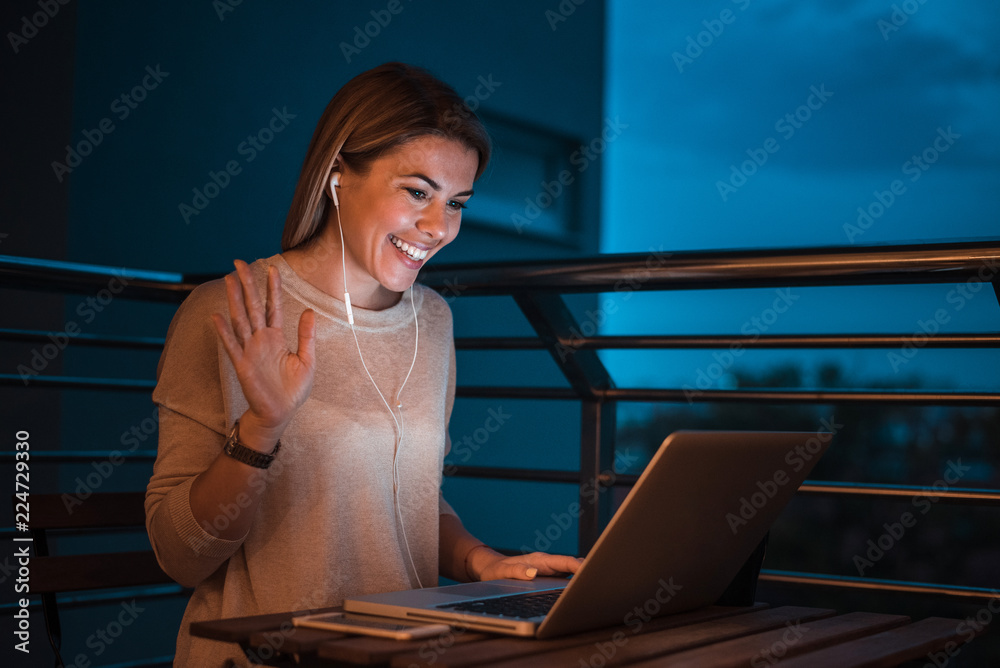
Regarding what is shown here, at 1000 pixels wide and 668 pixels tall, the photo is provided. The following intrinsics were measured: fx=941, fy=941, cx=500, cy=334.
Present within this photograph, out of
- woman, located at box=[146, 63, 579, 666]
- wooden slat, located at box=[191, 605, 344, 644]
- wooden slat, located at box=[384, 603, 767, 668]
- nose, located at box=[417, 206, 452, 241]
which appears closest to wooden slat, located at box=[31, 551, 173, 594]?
woman, located at box=[146, 63, 579, 666]

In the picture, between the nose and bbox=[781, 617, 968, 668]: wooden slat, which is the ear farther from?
bbox=[781, 617, 968, 668]: wooden slat

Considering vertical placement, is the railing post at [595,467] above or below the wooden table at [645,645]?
above

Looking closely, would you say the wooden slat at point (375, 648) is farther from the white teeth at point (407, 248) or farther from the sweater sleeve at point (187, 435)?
the white teeth at point (407, 248)

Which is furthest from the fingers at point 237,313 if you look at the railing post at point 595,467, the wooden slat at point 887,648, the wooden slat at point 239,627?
the railing post at point 595,467

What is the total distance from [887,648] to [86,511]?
A: 4.10 feet

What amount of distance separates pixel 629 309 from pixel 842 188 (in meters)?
1.80

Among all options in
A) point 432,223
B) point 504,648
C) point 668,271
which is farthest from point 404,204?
point 504,648

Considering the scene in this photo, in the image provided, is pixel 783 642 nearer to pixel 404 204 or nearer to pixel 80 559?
pixel 404 204

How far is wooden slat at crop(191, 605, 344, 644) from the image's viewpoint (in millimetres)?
920

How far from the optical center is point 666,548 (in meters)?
1.00

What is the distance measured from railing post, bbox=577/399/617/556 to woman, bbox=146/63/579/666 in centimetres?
48

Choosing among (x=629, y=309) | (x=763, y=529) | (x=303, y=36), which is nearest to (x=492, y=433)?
(x=629, y=309)

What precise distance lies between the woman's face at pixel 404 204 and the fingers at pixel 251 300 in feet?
1.13

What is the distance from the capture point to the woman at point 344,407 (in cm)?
139
